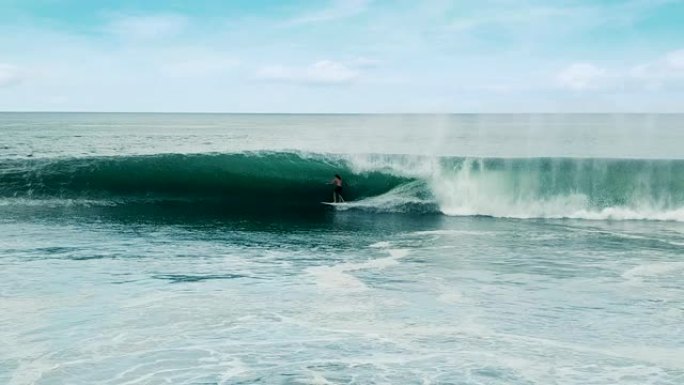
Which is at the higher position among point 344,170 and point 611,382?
point 344,170

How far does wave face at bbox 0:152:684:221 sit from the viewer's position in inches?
834

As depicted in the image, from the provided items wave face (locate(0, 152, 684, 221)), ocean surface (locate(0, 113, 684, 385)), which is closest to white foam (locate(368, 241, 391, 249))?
ocean surface (locate(0, 113, 684, 385))

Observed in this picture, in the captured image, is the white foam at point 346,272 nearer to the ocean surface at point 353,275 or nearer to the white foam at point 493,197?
the ocean surface at point 353,275

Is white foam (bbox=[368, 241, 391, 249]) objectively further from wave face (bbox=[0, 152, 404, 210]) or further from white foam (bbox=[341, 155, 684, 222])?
wave face (bbox=[0, 152, 404, 210])

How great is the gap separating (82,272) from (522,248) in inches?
348

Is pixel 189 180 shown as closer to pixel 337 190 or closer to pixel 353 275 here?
pixel 337 190

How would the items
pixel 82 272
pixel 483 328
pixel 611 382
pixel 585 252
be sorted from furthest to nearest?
1. pixel 585 252
2. pixel 82 272
3. pixel 483 328
4. pixel 611 382

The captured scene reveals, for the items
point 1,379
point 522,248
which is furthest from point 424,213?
point 1,379

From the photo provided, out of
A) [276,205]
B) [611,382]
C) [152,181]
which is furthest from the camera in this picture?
[152,181]

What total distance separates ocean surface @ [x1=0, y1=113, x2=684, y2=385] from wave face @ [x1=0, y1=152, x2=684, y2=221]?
85 millimetres

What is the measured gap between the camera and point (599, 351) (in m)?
8.05

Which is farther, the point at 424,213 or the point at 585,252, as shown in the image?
the point at 424,213

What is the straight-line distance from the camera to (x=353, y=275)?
12.1 metres

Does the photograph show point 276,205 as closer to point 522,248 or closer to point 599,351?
point 522,248
